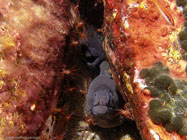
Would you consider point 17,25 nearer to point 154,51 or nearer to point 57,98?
point 57,98

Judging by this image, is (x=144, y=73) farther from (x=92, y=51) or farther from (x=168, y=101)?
(x=92, y=51)

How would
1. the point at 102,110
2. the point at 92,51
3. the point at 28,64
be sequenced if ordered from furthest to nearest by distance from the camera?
the point at 92,51 < the point at 102,110 < the point at 28,64

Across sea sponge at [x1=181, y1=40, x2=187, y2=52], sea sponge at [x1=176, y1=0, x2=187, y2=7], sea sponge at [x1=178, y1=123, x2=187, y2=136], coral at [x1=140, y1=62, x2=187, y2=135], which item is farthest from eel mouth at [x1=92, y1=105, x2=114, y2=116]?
sea sponge at [x1=176, y1=0, x2=187, y2=7]

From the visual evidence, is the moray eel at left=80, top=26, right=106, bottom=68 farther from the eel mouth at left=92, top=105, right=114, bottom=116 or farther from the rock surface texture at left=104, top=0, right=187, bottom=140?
the rock surface texture at left=104, top=0, right=187, bottom=140

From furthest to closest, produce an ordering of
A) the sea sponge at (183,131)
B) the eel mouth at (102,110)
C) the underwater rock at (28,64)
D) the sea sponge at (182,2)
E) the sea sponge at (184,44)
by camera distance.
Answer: the eel mouth at (102,110)
the sea sponge at (182,2)
the sea sponge at (184,44)
the underwater rock at (28,64)
the sea sponge at (183,131)

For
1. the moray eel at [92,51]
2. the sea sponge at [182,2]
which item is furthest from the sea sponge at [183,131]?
the moray eel at [92,51]

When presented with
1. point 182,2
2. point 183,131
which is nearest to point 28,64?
point 183,131

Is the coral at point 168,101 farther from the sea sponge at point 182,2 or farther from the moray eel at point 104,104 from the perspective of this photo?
the moray eel at point 104,104

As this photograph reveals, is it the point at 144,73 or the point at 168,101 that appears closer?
the point at 168,101

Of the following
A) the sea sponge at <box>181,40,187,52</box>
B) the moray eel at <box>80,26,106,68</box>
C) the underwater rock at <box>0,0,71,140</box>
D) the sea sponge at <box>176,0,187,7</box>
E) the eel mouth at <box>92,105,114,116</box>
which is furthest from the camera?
the moray eel at <box>80,26,106,68</box>
